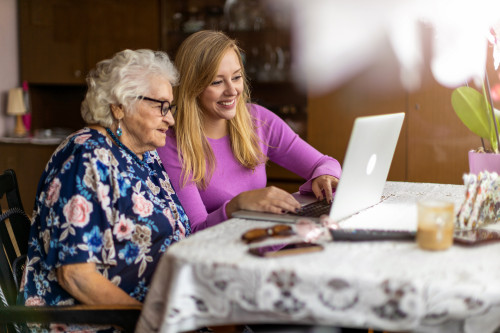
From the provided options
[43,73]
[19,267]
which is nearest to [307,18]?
[43,73]

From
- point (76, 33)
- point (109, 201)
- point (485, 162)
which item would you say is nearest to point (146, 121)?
point (109, 201)

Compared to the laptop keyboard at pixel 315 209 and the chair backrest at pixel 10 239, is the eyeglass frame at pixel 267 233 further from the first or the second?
the chair backrest at pixel 10 239

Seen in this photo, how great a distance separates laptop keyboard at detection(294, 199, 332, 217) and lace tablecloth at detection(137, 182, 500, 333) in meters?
0.36

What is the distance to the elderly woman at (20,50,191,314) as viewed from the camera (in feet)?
4.87

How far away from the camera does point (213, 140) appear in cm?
221

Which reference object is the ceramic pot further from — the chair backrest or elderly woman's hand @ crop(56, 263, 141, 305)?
the chair backrest

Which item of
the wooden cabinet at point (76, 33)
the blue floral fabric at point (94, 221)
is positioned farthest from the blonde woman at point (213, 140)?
the wooden cabinet at point (76, 33)

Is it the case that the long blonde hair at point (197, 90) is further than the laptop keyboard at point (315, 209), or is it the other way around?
the long blonde hair at point (197, 90)

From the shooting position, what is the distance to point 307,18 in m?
4.12

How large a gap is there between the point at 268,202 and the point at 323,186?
392 millimetres

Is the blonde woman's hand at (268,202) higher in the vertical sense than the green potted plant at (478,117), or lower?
lower

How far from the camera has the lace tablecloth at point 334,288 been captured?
1126 mm

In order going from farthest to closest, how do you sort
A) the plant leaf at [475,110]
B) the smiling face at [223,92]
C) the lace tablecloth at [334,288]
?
the smiling face at [223,92] → the plant leaf at [475,110] → the lace tablecloth at [334,288]

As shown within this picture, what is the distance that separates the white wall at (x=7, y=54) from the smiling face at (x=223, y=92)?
3244 millimetres
